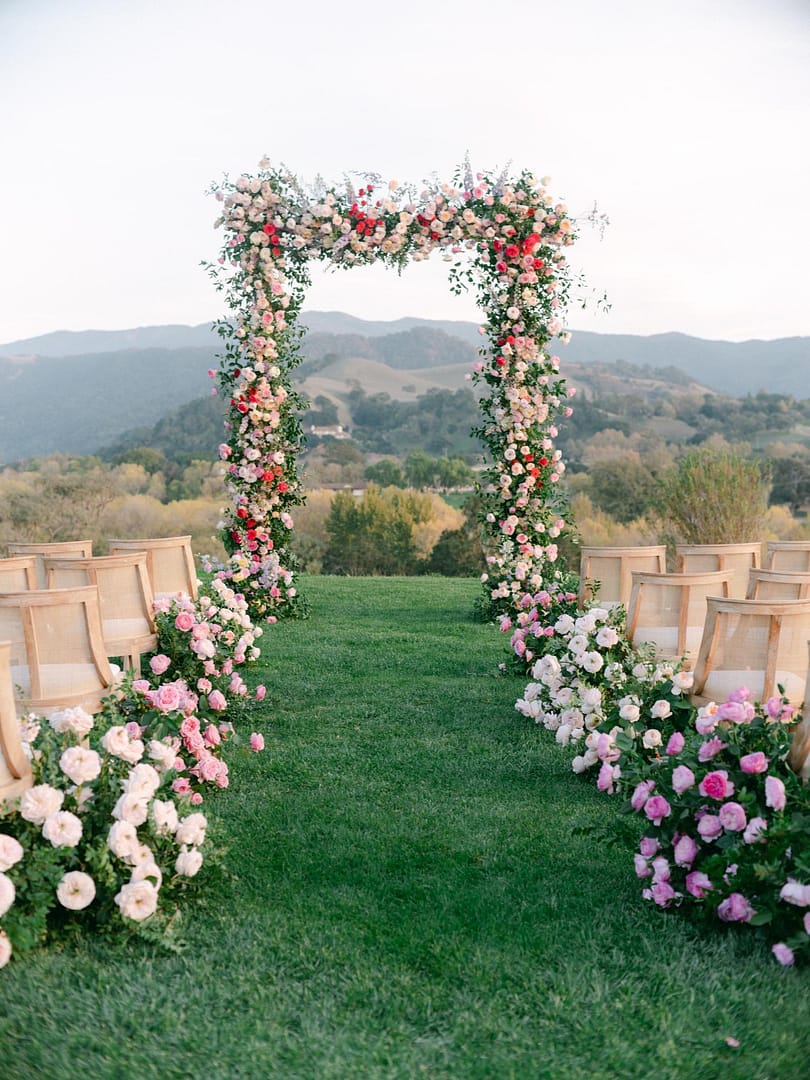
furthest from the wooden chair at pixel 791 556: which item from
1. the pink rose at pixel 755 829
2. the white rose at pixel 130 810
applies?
the white rose at pixel 130 810

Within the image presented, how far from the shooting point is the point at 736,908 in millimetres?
2205

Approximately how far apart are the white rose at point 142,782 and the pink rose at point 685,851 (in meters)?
1.37

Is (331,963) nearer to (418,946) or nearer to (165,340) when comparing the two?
(418,946)

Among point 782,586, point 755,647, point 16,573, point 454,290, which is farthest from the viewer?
point 454,290

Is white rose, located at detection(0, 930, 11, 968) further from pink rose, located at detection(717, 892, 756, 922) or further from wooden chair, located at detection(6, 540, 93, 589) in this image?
wooden chair, located at detection(6, 540, 93, 589)

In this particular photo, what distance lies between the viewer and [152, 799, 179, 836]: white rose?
240 cm

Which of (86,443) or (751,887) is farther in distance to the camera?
(86,443)

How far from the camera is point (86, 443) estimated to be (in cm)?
2248

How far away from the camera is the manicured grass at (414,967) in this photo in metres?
1.85

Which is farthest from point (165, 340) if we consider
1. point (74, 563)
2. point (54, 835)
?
point (54, 835)

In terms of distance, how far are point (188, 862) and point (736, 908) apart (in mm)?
1396

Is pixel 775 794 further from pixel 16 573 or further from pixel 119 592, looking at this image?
pixel 16 573

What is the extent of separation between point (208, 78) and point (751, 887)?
894cm

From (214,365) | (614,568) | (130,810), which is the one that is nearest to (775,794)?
(130,810)
